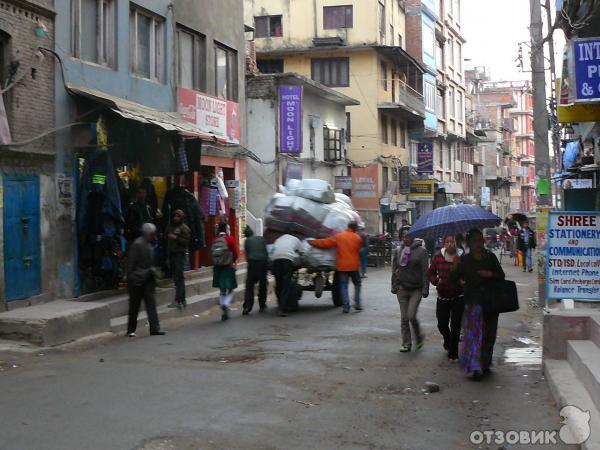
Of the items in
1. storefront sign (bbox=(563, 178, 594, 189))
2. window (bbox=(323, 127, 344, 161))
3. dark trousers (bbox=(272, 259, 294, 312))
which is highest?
window (bbox=(323, 127, 344, 161))

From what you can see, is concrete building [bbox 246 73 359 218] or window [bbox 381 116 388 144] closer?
concrete building [bbox 246 73 359 218]

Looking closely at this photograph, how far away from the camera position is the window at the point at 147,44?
17000 millimetres

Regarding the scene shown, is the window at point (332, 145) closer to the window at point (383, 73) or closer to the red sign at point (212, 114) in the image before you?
the window at point (383, 73)

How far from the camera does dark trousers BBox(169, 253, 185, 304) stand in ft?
48.9

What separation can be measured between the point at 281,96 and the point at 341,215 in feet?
44.1

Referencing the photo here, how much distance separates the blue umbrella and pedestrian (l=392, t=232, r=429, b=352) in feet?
0.97

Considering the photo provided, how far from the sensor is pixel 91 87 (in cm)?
1497

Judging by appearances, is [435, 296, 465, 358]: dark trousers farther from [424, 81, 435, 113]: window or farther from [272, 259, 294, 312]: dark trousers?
[424, 81, 435, 113]: window

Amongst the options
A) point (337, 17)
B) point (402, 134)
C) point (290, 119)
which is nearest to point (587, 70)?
point (290, 119)

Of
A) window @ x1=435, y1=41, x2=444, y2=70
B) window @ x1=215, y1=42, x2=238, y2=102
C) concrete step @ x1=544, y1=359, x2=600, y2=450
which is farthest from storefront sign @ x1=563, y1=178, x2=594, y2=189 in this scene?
window @ x1=435, y1=41, x2=444, y2=70

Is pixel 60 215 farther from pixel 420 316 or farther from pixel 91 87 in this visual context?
pixel 420 316

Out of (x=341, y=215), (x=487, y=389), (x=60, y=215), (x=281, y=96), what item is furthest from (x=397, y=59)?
(x=487, y=389)

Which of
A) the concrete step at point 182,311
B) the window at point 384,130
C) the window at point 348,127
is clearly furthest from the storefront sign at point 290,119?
the window at point 384,130

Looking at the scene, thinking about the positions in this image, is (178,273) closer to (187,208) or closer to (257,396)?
(187,208)
